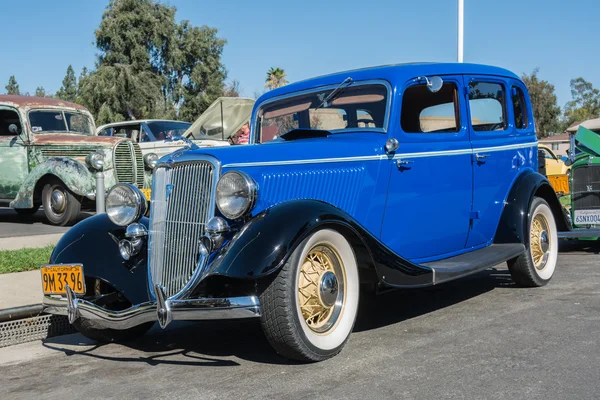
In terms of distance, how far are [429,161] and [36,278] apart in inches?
161

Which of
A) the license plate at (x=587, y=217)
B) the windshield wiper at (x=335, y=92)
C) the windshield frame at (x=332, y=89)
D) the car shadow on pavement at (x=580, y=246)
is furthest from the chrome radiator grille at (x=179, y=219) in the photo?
the license plate at (x=587, y=217)

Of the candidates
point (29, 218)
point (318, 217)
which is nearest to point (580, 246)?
point (318, 217)

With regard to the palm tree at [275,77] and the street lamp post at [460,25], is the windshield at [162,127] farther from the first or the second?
the palm tree at [275,77]

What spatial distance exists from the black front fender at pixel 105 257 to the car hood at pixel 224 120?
7.34 m

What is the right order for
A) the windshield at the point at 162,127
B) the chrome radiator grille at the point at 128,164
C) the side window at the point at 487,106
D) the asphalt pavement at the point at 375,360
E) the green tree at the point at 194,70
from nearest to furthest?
the asphalt pavement at the point at 375,360 < the side window at the point at 487,106 < the chrome radiator grille at the point at 128,164 < the windshield at the point at 162,127 < the green tree at the point at 194,70

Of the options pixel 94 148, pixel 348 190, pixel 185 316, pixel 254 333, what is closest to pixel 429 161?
pixel 348 190

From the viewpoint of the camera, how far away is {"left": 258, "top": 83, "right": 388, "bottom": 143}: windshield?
5180mm

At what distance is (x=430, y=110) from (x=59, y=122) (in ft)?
29.0

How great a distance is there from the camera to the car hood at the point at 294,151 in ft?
13.9

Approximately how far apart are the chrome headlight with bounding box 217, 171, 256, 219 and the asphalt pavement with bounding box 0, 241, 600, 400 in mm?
956

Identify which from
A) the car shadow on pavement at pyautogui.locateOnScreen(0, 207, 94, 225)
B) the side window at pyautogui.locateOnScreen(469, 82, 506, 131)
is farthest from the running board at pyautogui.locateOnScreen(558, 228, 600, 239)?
the car shadow on pavement at pyautogui.locateOnScreen(0, 207, 94, 225)

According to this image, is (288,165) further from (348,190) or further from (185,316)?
(185,316)

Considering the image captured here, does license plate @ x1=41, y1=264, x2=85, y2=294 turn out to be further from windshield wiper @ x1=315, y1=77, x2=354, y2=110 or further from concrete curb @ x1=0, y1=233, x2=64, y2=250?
concrete curb @ x1=0, y1=233, x2=64, y2=250

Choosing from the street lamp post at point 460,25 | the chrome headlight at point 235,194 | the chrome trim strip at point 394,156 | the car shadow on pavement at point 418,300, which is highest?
the street lamp post at point 460,25
